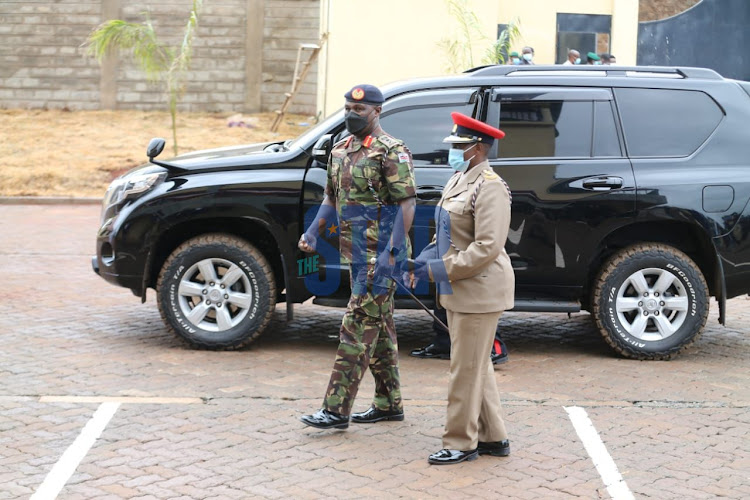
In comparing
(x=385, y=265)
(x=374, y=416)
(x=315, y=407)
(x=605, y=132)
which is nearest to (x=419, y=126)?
(x=605, y=132)

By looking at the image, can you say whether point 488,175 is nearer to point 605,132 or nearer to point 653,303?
point 605,132

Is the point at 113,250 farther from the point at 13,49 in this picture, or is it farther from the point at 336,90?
the point at 13,49

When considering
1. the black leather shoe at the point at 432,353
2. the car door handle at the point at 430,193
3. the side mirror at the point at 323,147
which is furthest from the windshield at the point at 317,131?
the black leather shoe at the point at 432,353

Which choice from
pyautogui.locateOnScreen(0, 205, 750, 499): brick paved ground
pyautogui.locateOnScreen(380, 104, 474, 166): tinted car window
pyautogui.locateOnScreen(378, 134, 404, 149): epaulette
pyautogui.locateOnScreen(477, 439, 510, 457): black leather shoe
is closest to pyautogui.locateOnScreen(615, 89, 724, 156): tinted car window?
pyautogui.locateOnScreen(380, 104, 474, 166): tinted car window

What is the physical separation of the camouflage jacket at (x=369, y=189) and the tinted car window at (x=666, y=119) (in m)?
2.46

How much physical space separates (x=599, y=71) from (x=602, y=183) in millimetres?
894

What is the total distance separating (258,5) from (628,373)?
1716 cm

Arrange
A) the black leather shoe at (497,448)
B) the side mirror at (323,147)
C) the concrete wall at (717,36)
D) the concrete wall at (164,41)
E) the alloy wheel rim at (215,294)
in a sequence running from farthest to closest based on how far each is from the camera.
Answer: the concrete wall at (164,41) → the concrete wall at (717,36) → the alloy wheel rim at (215,294) → the side mirror at (323,147) → the black leather shoe at (497,448)

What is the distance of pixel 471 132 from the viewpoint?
5.22 meters

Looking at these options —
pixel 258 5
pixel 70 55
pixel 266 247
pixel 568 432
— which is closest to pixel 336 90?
pixel 258 5

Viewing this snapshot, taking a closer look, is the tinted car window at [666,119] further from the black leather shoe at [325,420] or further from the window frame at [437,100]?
the black leather shoe at [325,420]

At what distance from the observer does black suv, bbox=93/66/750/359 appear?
739 cm

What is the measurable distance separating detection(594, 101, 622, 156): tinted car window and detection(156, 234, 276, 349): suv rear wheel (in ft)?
8.07

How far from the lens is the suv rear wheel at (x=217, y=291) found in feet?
24.6
